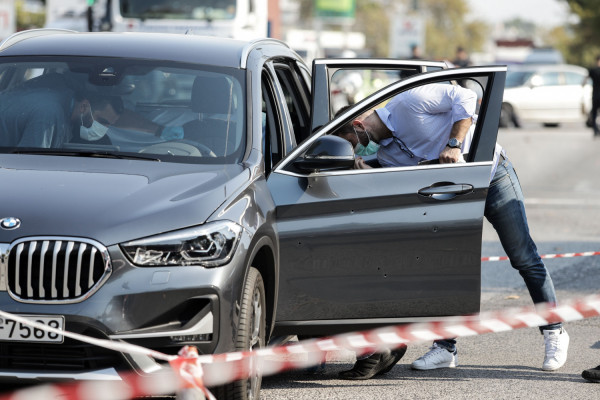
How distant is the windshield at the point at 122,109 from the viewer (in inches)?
231

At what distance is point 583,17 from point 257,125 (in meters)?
68.1

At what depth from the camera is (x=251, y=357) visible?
5.22 m

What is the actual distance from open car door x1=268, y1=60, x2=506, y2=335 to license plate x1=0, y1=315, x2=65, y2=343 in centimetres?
136

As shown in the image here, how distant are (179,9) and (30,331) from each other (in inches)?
566

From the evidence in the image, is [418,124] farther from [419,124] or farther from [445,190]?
[445,190]

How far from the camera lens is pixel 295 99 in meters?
7.30

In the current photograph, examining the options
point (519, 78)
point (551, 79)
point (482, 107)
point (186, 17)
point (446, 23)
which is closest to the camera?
point (482, 107)

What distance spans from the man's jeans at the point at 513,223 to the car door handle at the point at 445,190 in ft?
2.29

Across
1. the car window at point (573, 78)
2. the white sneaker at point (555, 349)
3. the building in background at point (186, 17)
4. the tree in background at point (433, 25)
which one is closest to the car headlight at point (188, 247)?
the white sneaker at point (555, 349)

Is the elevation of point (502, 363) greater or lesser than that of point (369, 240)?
lesser

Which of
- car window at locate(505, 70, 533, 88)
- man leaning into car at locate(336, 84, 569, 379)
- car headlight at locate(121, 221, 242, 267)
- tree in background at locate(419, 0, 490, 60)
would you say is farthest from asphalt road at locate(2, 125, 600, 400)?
tree in background at locate(419, 0, 490, 60)

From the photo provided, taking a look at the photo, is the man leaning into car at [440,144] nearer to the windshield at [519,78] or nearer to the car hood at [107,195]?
the car hood at [107,195]

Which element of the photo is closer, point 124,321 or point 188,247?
point 124,321

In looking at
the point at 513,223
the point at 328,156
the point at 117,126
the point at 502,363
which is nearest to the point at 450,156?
the point at 513,223
